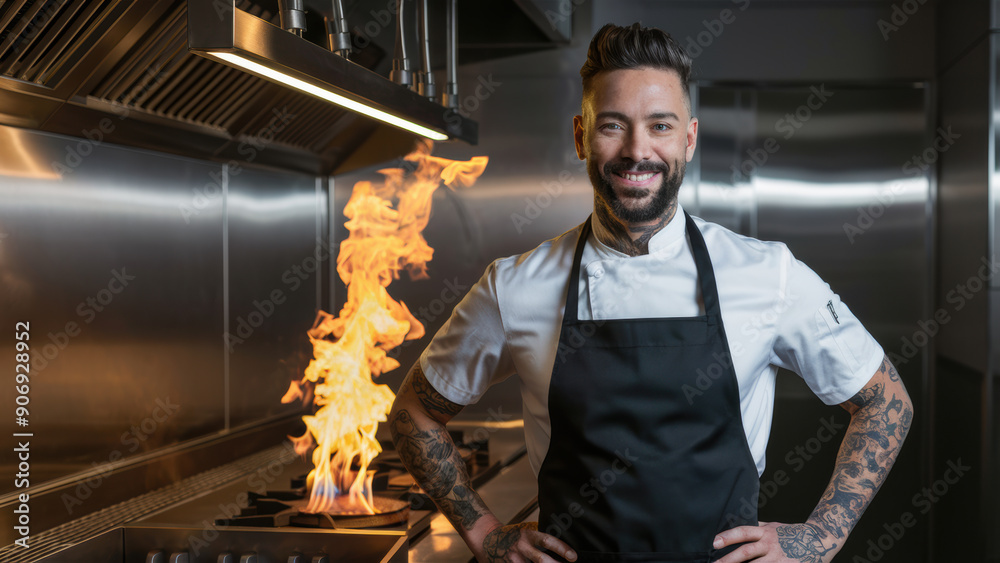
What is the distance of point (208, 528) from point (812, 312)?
1.08 meters

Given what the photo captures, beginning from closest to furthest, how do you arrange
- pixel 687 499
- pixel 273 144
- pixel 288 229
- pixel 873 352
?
pixel 687 499 < pixel 873 352 < pixel 273 144 < pixel 288 229

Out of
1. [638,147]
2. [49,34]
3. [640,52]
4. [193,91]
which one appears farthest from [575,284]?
[193,91]

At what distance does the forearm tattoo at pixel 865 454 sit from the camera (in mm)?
1236

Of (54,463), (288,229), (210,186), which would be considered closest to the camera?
(54,463)

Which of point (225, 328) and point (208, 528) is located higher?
point (225, 328)

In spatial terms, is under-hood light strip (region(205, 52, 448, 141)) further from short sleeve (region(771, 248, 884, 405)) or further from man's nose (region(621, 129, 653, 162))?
short sleeve (region(771, 248, 884, 405))

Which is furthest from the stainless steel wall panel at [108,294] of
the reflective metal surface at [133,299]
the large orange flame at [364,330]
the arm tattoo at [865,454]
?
the arm tattoo at [865,454]

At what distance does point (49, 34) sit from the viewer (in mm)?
1407

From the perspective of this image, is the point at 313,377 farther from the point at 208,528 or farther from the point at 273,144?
the point at 208,528

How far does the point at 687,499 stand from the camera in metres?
1.14

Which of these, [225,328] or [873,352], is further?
[225,328]

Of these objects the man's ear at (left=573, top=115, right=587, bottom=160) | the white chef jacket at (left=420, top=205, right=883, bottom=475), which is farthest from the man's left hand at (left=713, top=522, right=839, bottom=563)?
the man's ear at (left=573, top=115, right=587, bottom=160)

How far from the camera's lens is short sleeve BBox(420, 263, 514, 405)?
1.31 meters

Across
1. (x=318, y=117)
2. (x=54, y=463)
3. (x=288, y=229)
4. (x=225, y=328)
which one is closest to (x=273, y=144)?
(x=318, y=117)
